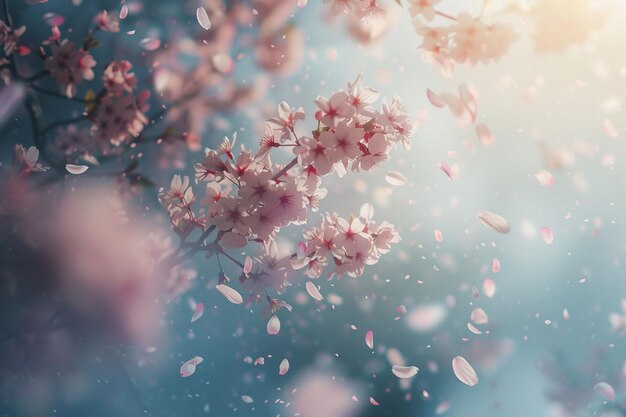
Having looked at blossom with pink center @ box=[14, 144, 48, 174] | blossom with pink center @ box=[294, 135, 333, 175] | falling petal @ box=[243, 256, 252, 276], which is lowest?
blossom with pink center @ box=[14, 144, 48, 174]

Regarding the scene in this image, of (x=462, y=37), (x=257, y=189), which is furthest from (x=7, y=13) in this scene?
(x=462, y=37)

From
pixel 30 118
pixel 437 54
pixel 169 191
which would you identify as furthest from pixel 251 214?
pixel 30 118

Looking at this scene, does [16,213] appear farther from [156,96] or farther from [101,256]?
[156,96]

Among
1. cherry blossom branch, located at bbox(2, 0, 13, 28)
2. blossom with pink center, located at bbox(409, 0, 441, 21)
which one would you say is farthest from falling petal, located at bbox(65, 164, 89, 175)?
blossom with pink center, located at bbox(409, 0, 441, 21)

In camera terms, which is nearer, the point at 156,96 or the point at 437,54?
the point at 437,54

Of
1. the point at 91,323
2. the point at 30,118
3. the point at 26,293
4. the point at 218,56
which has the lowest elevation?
the point at 91,323

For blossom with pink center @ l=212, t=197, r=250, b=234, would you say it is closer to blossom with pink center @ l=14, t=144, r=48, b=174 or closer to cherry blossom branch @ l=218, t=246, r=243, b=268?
cherry blossom branch @ l=218, t=246, r=243, b=268
